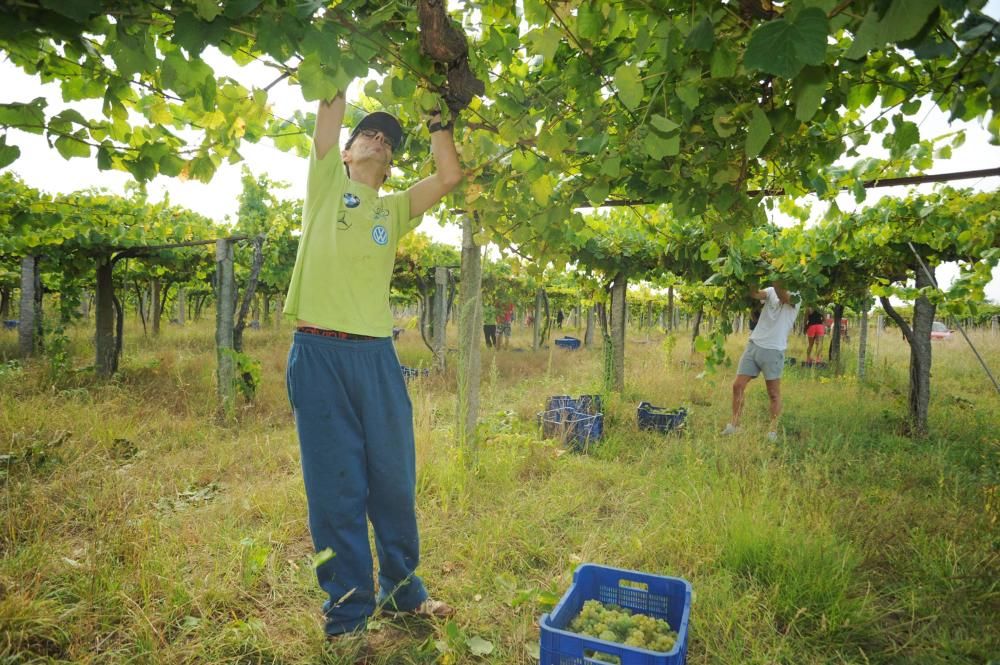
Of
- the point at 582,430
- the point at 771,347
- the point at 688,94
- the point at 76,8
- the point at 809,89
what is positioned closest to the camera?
the point at 76,8

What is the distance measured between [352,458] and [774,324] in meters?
5.14

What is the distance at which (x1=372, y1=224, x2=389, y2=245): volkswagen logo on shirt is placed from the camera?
83.1 inches

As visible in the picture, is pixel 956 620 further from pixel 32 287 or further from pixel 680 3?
pixel 32 287

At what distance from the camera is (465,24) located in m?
1.75

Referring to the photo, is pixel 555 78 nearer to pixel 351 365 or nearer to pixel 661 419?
pixel 351 365

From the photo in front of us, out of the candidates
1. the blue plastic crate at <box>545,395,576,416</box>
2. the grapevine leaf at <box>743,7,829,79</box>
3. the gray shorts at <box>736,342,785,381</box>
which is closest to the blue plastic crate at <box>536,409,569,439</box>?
the blue plastic crate at <box>545,395,576,416</box>

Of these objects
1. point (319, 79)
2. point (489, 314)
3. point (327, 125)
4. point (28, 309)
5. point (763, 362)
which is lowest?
point (763, 362)

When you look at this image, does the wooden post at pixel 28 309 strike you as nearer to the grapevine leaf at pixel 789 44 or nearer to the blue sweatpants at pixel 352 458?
the blue sweatpants at pixel 352 458

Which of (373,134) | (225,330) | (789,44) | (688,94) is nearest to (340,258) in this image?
(373,134)

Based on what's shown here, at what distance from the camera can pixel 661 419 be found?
230 inches

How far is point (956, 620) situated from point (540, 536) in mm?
2046

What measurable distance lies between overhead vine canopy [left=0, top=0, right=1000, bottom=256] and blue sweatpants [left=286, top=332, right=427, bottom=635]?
2.63ft

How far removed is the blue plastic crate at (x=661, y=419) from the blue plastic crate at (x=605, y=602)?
11.7 feet

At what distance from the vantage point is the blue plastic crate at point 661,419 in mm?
5746
